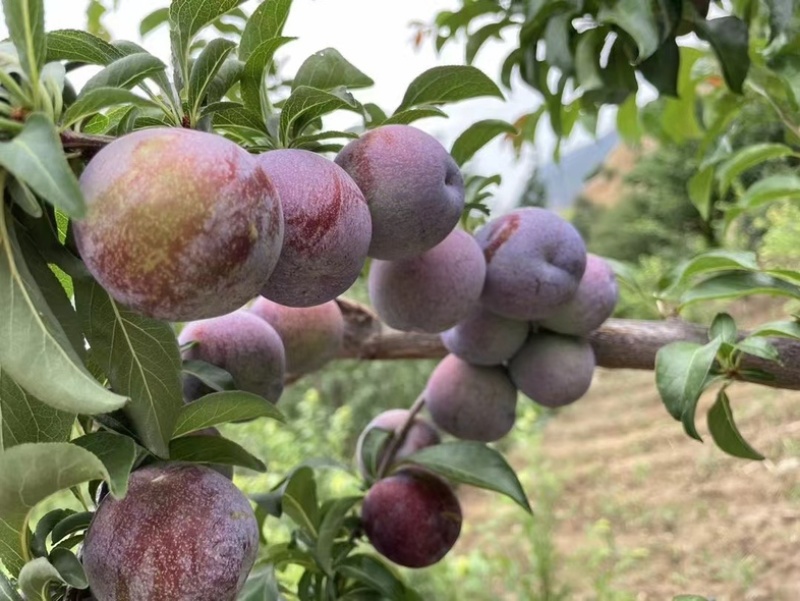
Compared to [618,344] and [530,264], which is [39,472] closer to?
[530,264]

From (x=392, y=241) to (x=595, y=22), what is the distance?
66cm

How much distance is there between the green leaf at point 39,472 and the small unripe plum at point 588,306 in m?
0.65

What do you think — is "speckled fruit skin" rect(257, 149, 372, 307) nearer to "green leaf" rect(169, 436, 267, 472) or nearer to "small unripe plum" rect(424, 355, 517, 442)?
"green leaf" rect(169, 436, 267, 472)

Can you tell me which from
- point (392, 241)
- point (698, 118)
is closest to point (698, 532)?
point (698, 118)

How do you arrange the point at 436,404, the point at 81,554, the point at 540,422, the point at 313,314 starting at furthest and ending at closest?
the point at 540,422 → the point at 436,404 → the point at 313,314 → the point at 81,554

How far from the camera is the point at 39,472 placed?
47cm

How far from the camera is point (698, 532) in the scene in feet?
9.58

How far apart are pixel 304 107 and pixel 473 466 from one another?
46 cm

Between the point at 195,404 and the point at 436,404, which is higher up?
the point at 195,404

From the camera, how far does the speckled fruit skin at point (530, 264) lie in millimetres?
887

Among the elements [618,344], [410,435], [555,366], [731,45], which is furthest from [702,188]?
[410,435]

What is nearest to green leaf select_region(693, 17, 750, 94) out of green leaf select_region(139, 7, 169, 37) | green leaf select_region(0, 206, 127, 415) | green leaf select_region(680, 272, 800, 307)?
green leaf select_region(680, 272, 800, 307)

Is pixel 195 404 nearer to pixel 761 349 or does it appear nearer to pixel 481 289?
pixel 481 289

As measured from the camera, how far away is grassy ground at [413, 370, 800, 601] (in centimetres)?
251
